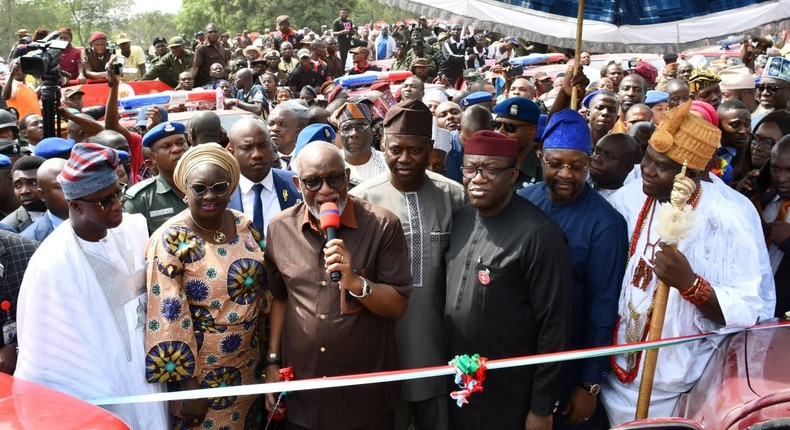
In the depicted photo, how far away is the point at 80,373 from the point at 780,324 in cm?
331

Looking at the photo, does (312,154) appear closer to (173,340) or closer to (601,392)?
(173,340)

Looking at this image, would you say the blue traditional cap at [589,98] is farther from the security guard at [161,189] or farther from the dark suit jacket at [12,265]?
the dark suit jacket at [12,265]

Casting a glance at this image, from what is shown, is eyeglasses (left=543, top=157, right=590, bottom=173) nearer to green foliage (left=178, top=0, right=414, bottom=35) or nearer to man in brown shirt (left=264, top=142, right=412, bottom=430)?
A: man in brown shirt (left=264, top=142, right=412, bottom=430)

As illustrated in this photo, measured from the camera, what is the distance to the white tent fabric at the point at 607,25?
504 cm

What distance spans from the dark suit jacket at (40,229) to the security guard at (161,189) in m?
0.44

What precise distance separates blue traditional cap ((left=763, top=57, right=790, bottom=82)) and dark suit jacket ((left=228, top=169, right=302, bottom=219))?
242 inches

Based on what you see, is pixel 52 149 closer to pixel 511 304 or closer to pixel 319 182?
pixel 319 182

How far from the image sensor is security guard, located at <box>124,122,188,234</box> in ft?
15.1

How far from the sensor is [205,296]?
143 inches

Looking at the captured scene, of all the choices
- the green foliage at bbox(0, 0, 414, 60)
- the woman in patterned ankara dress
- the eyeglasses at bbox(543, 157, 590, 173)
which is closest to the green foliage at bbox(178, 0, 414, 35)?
the green foliage at bbox(0, 0, 414, 60)

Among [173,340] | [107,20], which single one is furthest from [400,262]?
[107,20]

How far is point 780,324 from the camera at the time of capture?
376 centimetres

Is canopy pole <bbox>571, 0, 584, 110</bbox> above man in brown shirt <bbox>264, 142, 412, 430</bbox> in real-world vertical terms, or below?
above

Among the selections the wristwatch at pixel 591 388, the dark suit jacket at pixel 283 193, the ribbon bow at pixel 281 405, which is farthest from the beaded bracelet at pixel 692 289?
the dark suit jacket at pixel 283 193
